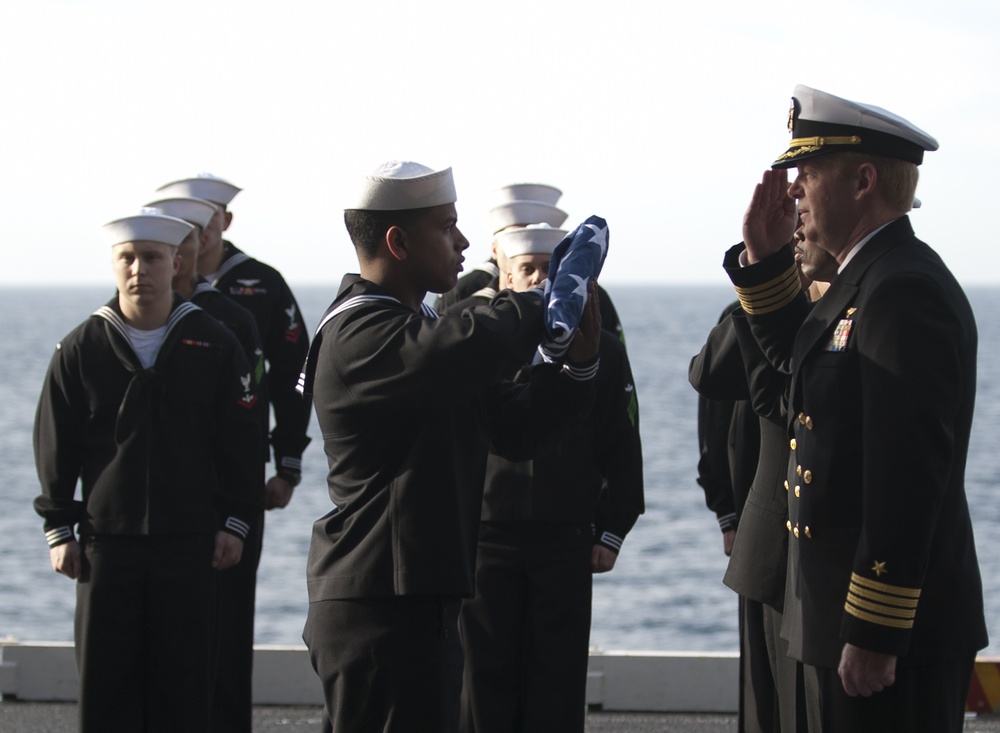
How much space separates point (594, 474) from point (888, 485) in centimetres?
245

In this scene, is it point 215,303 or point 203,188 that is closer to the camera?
point 215,303

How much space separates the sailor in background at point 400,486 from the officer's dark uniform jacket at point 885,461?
688 millimetres

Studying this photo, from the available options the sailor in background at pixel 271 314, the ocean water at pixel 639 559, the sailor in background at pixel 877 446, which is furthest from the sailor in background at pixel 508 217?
the ocean water at pixel 639 559

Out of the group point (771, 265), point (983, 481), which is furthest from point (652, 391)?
point (771, 265)

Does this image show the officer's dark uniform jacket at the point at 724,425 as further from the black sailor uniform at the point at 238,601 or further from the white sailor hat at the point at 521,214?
the black sailor uniform at the point at 238,601

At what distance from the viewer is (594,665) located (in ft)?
22.2

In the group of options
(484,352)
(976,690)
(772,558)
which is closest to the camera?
(484,352)

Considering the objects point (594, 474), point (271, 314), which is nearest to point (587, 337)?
point (594, 474)

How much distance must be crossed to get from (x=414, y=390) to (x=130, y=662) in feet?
7.85

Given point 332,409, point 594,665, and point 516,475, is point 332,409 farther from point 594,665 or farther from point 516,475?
point 594,665

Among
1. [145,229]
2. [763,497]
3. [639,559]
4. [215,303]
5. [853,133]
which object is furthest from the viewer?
[639,559]

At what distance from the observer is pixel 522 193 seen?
22.8 feet

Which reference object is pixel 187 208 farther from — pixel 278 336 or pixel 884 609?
pixel 884 609

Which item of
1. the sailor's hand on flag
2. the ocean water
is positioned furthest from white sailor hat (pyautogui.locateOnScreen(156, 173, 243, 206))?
the ocean water
